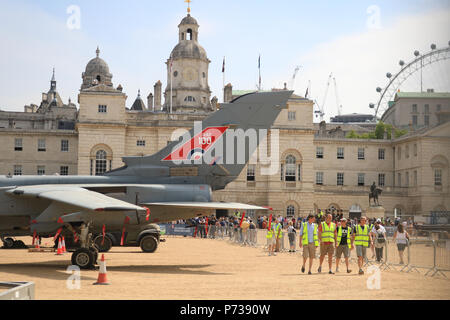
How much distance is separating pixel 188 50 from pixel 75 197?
7180 cm

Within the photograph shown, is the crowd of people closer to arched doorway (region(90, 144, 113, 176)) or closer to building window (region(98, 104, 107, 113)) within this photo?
arched doorway (region(90, 144, 113, 176))

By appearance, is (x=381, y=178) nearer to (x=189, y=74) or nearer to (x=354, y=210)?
(x=354, y=210)

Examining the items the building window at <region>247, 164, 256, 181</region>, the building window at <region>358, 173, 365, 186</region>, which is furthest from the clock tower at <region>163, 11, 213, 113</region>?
the building window at <region>358, 173, 365, 186</region>

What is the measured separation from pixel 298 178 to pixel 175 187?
51407mm

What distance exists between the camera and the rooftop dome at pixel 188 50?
8712 centimetres

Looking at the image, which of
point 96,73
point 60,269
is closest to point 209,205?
point 60,269

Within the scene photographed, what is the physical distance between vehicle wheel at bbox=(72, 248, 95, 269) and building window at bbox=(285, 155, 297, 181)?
54.0m

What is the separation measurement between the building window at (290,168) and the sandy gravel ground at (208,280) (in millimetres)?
47251

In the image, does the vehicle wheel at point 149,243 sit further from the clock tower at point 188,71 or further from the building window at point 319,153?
the clock tower at point 188,71

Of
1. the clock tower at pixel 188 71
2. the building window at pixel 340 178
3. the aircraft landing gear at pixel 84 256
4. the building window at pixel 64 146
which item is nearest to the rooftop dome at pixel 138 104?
the clock tower at pixel 188 71

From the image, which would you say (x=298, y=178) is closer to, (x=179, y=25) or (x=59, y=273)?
(x=179, y=25)

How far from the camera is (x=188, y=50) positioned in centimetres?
8731

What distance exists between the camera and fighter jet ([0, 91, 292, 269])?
61.6 ft

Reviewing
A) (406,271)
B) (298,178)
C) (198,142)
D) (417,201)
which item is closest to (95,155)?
(298,178)
